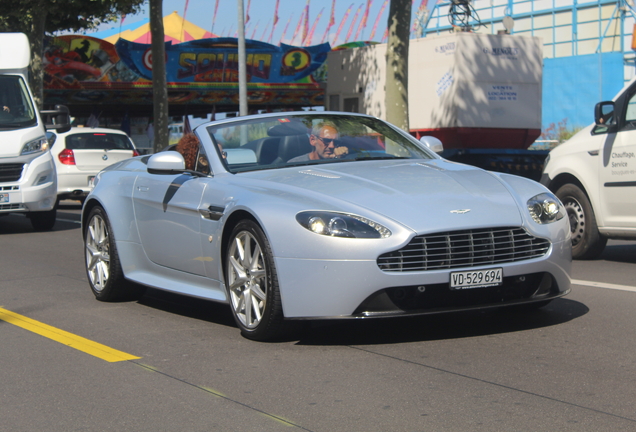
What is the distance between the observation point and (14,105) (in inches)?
568

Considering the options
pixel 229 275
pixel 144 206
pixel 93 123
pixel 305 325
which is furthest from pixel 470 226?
pixel 93 123

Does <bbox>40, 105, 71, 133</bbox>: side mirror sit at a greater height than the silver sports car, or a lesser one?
greater

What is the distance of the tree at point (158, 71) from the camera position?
25078 millimetres

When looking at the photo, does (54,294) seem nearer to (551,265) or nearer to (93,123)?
(551,265)

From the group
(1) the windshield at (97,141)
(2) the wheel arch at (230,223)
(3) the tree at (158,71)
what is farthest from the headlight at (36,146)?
(3) the tree at (158,71)

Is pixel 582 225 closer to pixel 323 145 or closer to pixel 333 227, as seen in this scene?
pixel 323 145

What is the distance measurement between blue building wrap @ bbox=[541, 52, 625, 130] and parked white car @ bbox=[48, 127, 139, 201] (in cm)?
3260

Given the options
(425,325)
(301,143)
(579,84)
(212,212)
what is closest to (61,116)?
(301,143)

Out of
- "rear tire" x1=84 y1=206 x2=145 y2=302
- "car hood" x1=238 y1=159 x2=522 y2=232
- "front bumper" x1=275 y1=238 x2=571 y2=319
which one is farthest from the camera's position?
"rear tire" x1=84 y1=206 x2=145 y2=302

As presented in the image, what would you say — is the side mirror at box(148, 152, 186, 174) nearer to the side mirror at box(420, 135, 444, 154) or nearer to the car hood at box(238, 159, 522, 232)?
the car hood at box(238, 159, 522, 232)

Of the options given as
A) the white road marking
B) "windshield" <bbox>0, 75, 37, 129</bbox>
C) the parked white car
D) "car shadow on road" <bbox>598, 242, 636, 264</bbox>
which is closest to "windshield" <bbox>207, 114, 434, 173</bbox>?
the white road marking

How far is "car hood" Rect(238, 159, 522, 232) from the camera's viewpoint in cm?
511

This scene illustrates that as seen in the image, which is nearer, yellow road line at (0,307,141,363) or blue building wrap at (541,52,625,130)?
yellow road line at (0,307,141,363)

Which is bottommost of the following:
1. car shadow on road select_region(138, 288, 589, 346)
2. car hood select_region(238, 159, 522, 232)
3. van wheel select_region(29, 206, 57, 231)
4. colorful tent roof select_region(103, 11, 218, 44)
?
van wheel select_region(29, 206, 57, 231)
